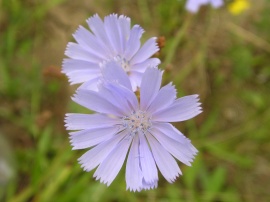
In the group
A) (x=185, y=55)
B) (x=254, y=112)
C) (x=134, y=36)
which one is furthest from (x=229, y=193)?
(x=134, y=36)

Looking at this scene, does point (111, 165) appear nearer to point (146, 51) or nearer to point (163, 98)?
point (163, 98)

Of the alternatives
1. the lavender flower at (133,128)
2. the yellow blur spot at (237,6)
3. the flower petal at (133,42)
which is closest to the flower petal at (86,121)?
the lavender flower at (133,128)

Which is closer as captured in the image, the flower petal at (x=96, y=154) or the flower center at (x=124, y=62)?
the flower petal at (x=96, y=154)

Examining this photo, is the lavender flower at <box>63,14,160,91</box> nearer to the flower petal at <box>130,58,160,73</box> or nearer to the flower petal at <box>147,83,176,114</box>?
the flower petal at <box>130,58,160,73</box>

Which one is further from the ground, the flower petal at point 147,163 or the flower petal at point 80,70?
the flower petal at point 80,70

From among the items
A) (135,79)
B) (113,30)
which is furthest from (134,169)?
(113,30)

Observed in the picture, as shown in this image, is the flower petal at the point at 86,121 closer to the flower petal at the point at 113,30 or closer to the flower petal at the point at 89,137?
the flower petal at the point at 89,137
